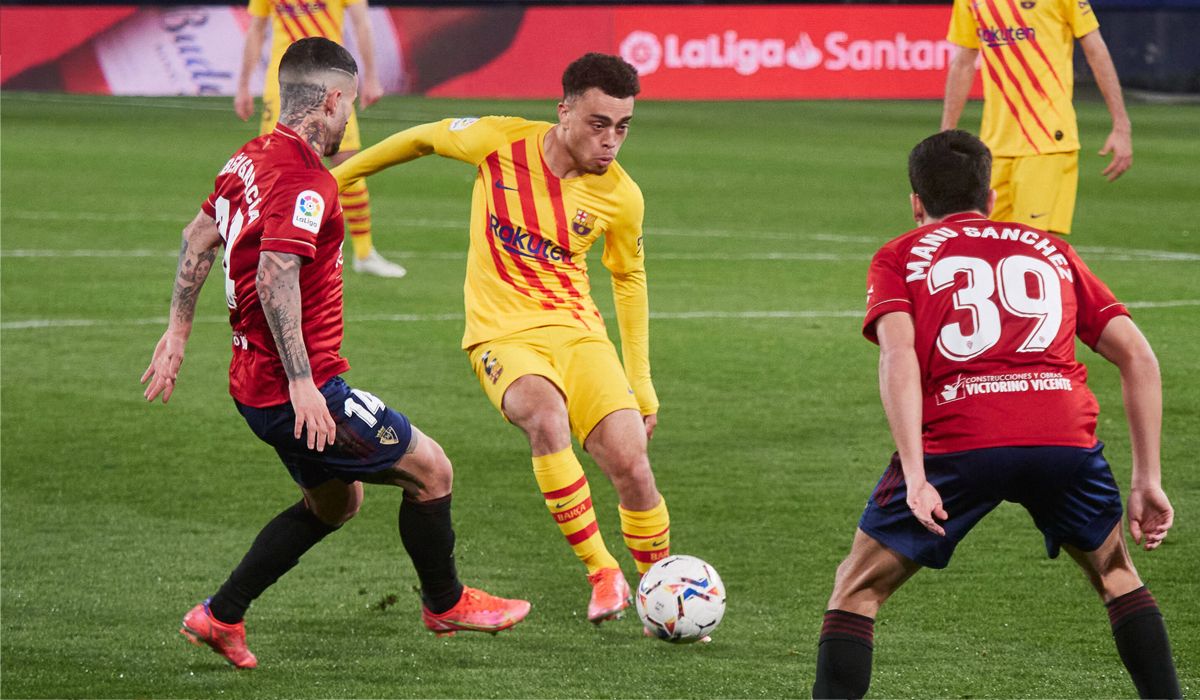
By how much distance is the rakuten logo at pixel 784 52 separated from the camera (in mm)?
27922

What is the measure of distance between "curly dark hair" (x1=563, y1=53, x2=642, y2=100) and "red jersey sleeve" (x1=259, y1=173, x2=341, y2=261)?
1.27m

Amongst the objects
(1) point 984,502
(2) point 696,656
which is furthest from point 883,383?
(2) point 696,656

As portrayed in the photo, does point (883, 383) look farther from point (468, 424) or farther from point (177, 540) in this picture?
point (468, 424)

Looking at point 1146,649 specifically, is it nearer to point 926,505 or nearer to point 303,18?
point 926,505

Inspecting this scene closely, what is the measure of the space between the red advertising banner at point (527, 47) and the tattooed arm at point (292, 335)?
23564 mm

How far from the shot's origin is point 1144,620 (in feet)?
12.9

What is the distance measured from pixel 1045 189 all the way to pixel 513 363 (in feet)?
13.6

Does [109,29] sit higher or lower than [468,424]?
lower

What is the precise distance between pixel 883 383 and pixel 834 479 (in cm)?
315

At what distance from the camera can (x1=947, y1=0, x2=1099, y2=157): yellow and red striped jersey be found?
28.3 ft

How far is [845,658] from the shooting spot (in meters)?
3.90

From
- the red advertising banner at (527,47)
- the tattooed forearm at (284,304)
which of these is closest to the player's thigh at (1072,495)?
the tattooed forearm at (284,304)

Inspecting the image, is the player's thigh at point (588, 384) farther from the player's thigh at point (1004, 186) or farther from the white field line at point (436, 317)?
the white field line at point (436, 317)

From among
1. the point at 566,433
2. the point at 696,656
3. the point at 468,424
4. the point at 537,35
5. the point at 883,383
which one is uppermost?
the point at 883,383
